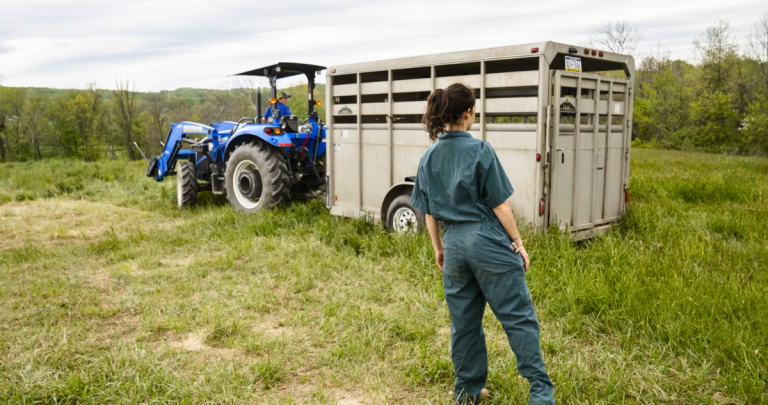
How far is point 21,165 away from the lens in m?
18.8

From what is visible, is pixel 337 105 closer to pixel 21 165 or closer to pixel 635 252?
pixel 635 252

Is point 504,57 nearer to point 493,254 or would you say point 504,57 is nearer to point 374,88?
point 374,88

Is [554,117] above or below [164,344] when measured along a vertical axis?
above

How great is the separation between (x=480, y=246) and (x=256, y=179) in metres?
6.66

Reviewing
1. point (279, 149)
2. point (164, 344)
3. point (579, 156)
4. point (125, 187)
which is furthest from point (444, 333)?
point (125, 187)

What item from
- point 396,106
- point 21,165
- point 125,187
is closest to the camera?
point 396,106

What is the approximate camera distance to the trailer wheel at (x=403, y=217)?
6367 millimetres

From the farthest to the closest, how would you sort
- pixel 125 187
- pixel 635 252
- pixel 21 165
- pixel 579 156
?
1. pixel 21 165
2. pixel 125 187
3. pixel 579 156
4. pixel 635 252

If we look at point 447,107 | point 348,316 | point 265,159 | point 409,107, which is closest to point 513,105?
point 409,107

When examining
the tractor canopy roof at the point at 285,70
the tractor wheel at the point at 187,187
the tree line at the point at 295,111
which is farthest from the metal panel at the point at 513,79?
the tree line at the point at 295,111

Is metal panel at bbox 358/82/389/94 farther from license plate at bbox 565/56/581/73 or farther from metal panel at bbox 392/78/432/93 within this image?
license plate at bbox 565/56/581/73

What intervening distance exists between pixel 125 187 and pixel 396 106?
8578 millimetres

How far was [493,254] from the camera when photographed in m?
2.71

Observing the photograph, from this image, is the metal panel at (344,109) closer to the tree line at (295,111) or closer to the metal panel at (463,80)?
the metal panel at (463,80)
